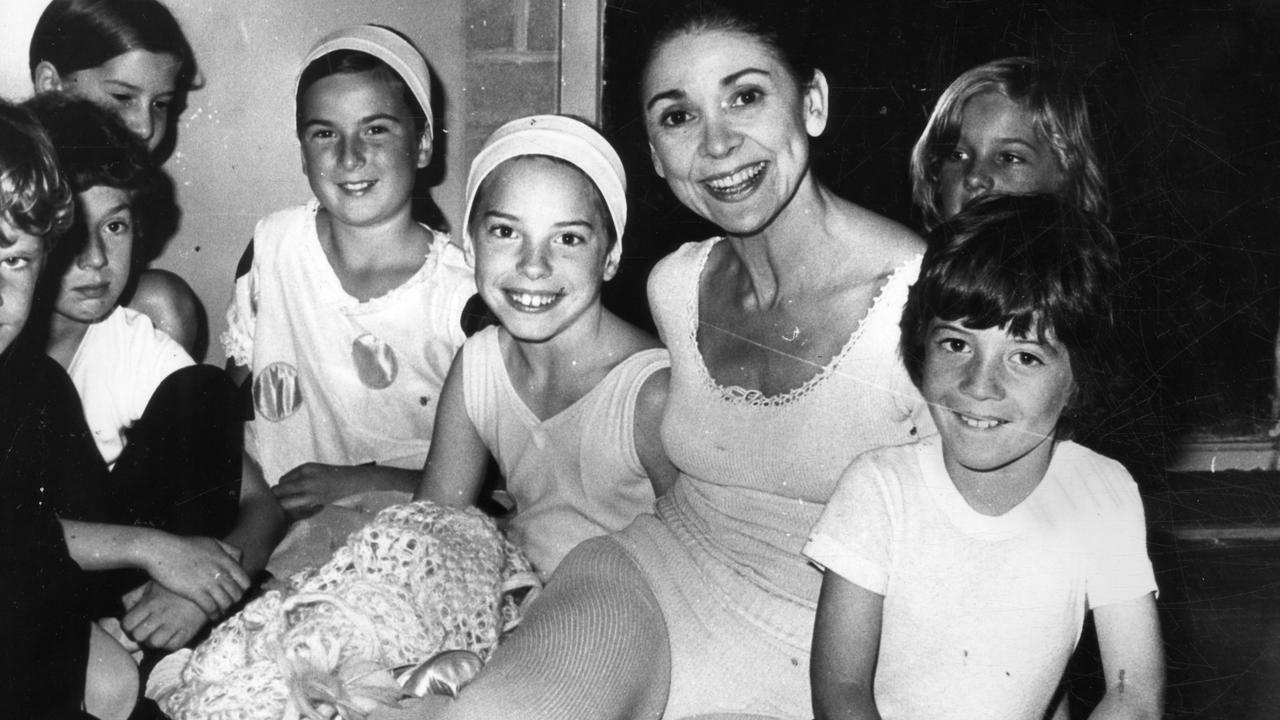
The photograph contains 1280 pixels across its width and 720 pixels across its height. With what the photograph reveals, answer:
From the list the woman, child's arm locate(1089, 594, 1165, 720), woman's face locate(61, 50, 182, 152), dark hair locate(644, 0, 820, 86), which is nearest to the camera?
child's arm locate(1089, 594, 1165, 720)

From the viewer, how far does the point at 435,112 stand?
2221 mm

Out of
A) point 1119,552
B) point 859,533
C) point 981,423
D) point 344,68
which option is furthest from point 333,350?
point 1119,552

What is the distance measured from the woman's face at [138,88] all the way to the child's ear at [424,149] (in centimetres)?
47

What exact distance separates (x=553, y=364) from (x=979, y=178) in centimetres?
80

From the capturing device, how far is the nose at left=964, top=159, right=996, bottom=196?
1.82 m

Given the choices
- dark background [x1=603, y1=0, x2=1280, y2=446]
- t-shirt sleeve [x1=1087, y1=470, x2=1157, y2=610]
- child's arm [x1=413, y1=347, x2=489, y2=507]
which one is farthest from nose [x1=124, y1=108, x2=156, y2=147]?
t-shirt sleeve [x1=1087, y1=470, x2=1157, y2=610]

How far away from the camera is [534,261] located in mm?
1800

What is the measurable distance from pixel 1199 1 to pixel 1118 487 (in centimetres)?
76

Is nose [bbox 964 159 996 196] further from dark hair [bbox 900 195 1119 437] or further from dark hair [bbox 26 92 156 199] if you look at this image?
dark hair [bbox 26 92 156 199]

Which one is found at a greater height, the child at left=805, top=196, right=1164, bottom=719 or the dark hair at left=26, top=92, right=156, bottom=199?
the dark hair at left=26, top=92, right=156, bottom=199

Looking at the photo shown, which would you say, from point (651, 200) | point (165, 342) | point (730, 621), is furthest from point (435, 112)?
point (730, 621)

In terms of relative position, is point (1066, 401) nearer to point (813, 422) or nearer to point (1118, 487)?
point (1118, 487)

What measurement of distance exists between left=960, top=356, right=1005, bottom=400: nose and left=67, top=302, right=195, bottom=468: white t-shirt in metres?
1.49

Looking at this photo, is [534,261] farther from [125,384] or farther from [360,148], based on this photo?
[125,384]
